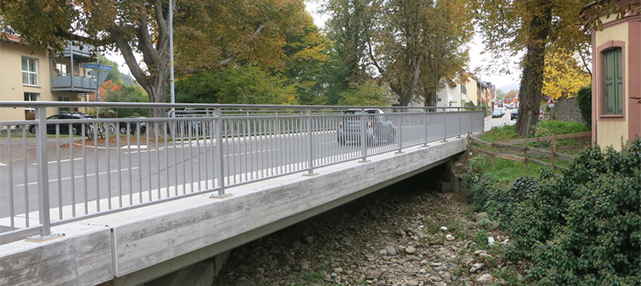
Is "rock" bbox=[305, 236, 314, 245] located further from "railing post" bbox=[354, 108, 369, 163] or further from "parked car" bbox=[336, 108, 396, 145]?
"parked car" bbox=[336, 108, 396, 145]

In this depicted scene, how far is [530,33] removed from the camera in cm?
1698

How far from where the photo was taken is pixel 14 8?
14820 millimetres

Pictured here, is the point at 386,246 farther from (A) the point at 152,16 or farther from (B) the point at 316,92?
(B) the point at 316,92

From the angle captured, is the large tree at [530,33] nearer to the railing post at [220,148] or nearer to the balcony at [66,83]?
the railing post at [220,148]

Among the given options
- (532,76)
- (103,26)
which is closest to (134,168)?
(103,26)

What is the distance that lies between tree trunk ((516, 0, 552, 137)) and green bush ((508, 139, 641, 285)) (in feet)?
33.2

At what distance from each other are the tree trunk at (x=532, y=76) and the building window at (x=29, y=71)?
103 feet

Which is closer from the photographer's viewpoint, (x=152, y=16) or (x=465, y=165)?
(x=465, y=165)

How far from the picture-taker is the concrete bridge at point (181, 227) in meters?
3.54

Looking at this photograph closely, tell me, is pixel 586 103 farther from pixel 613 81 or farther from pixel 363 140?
pixel 363 140

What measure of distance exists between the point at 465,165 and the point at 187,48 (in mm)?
14971

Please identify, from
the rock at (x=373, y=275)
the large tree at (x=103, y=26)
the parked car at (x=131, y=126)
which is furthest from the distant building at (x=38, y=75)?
the parked car at (x=131, y=126)

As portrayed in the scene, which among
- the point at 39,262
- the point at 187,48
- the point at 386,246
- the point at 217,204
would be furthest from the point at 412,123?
the point at 187,48

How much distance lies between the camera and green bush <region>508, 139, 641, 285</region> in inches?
251
